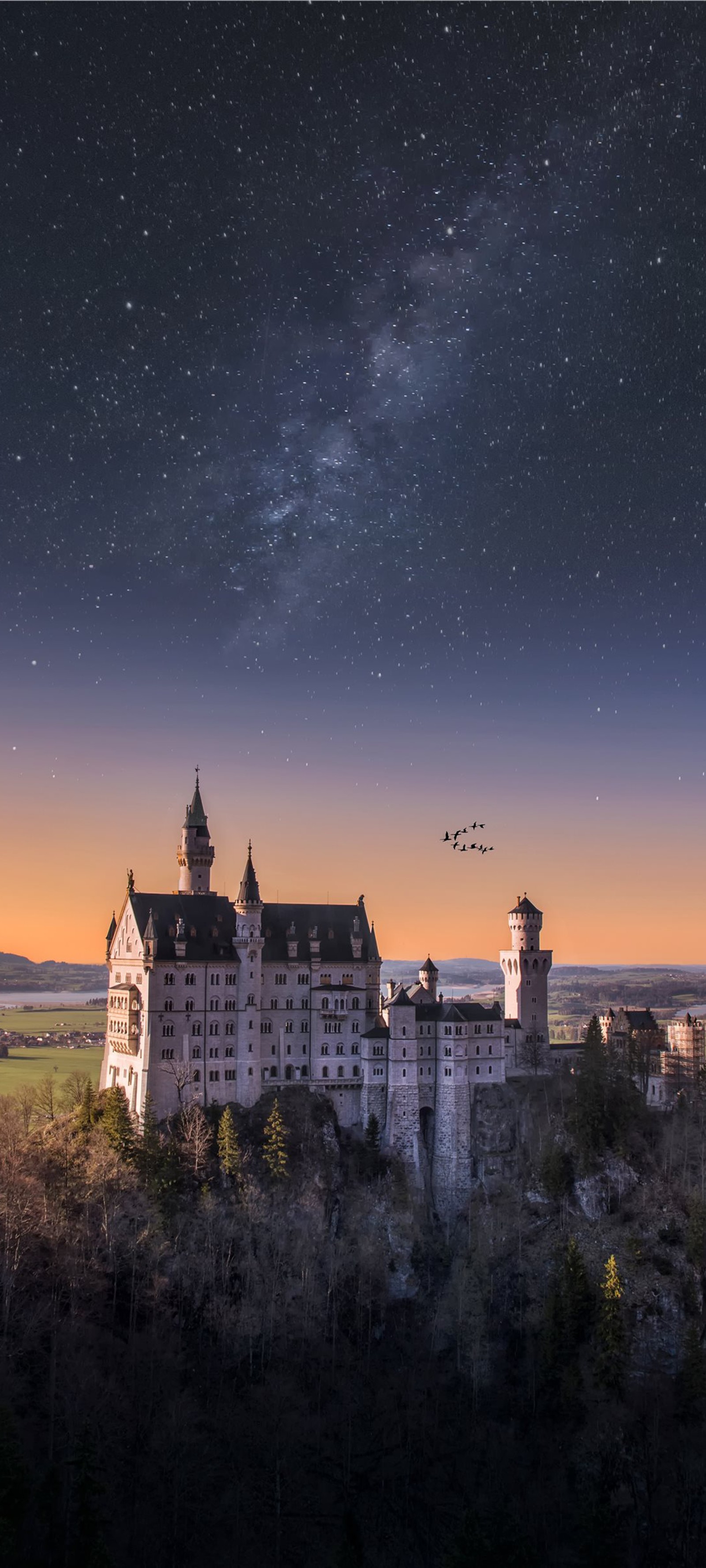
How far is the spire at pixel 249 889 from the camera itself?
9600cm

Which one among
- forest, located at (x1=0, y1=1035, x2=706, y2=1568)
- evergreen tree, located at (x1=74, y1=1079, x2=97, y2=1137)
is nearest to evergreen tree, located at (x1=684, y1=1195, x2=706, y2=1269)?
forest, located at (x1=0, y1=1035, x2=706, y2=1568)

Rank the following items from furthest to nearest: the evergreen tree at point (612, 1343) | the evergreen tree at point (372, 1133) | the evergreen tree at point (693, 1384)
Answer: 1. the evergreen tree at point (372, 1133)
2. the evergreen tree at point (612, 1343)
3. the evergreen tree at point (693, 1384)

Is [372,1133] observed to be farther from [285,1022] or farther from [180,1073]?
[180,1073]

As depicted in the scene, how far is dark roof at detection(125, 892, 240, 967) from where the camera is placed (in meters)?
92.9

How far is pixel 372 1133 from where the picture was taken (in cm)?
→ 9725

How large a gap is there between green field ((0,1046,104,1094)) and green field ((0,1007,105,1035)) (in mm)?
10551

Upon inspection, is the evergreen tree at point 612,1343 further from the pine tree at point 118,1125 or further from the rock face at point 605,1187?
the pine tree at point 118,1125

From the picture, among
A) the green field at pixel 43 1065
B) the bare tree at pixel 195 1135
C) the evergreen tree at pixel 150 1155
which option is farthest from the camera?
the green field at pixel 43 1065

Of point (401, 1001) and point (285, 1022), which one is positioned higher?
point (401, 1001)

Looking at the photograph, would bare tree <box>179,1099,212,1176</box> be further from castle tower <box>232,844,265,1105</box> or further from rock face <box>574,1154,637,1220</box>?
rock face <box>574,1154,637,1220</box>

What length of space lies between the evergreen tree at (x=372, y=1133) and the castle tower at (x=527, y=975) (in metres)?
17.1

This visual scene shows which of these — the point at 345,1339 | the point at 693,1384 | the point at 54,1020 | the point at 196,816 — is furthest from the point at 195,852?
the point at 54,1020

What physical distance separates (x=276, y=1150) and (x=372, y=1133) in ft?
40.1

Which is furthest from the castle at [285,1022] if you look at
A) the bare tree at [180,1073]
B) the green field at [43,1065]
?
the green field at [43,1065]
